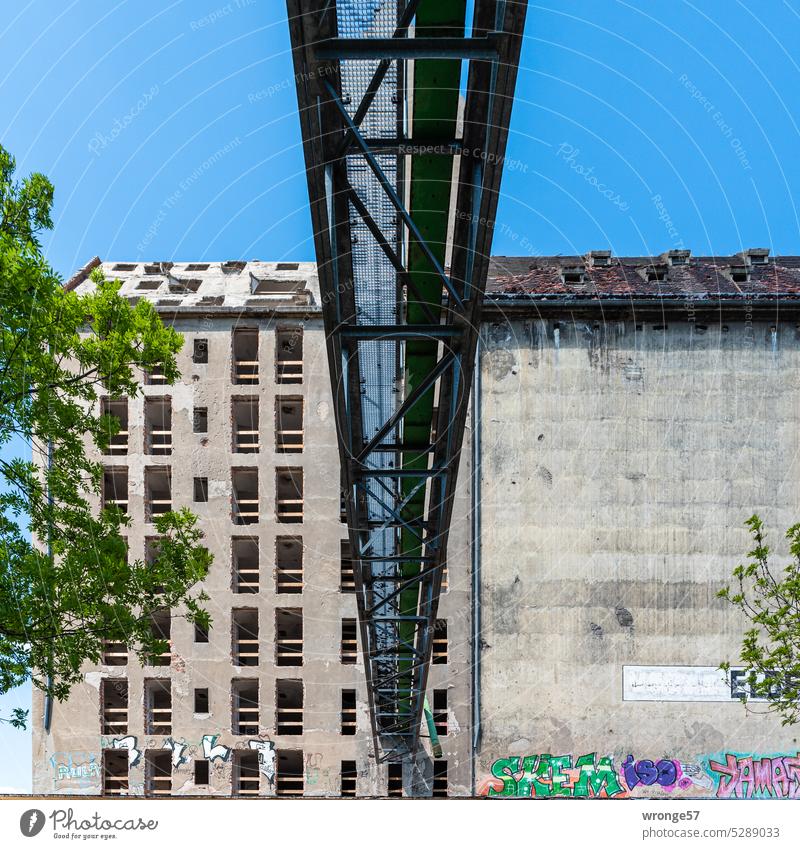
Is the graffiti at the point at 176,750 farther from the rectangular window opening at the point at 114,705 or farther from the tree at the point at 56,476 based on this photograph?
the tree at the point at 56,476

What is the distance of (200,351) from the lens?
36.9 m

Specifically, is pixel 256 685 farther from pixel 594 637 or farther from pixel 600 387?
pixel 600 387

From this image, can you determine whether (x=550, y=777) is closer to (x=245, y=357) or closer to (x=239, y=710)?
(x=239, y=710)

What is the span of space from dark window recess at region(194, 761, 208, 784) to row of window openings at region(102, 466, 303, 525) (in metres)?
9.64

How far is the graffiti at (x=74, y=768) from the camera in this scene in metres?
34.6

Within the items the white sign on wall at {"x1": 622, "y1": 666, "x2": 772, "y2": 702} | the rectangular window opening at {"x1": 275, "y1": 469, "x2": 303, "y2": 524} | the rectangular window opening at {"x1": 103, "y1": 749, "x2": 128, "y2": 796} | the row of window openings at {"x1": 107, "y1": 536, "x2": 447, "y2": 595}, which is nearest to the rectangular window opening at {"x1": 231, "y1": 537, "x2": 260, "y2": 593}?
the row of window openings at {"x1": 107, "y1": 536, "x2": 447, "y2": 595}

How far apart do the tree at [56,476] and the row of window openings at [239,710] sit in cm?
2273

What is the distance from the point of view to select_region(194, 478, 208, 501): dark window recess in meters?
36.2

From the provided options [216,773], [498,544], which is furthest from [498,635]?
[216,773]

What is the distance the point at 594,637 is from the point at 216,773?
52.0 feet

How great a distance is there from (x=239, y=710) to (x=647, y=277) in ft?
81.2
